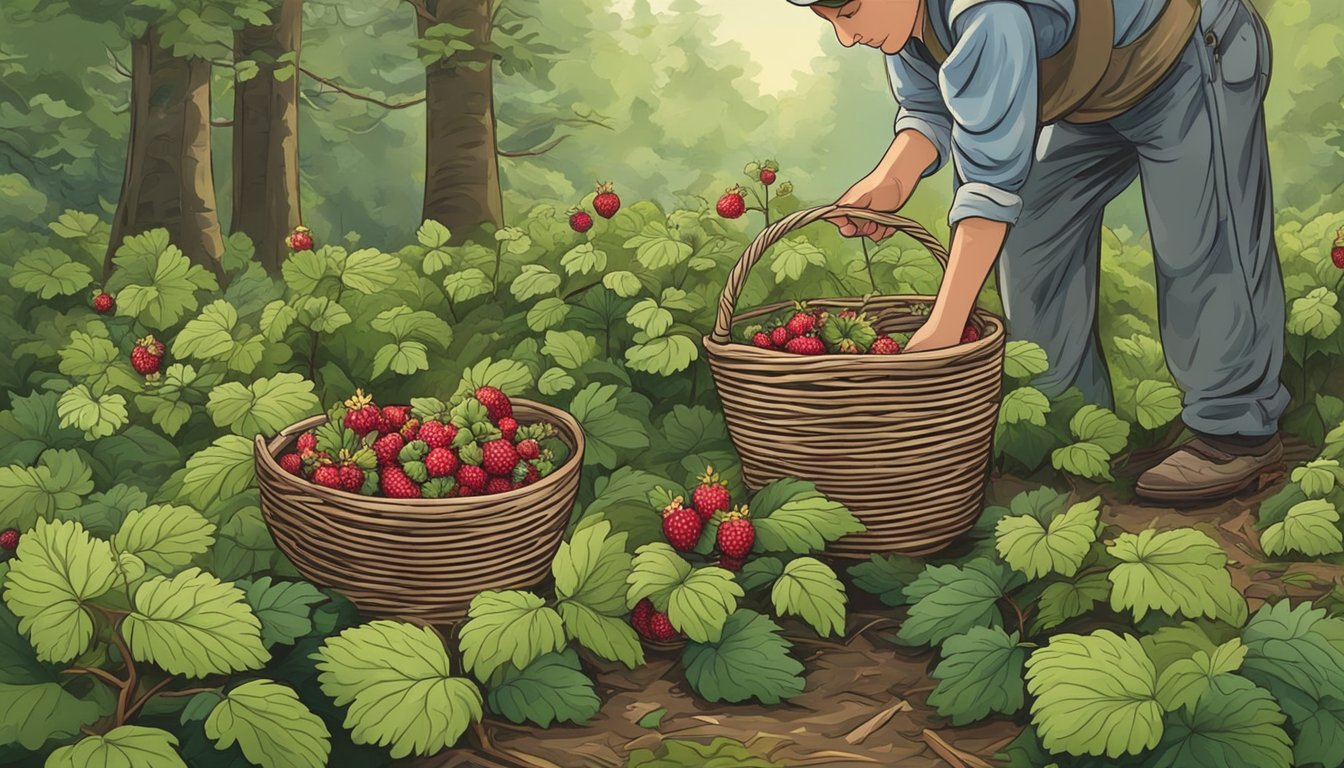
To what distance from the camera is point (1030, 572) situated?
2.05m

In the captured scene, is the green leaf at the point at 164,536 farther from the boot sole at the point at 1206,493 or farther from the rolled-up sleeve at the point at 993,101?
the boot sole at the point at 1206,493

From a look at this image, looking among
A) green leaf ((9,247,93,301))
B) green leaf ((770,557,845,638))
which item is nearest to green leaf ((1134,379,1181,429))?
→ green leaf ((770,557,845,638))

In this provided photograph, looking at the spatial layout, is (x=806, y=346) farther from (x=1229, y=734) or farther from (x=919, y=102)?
(x=1229, y=734)

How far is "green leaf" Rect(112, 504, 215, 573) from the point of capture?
199 centimetres

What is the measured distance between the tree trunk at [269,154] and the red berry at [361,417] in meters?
1.42

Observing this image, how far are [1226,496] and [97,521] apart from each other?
2486mm

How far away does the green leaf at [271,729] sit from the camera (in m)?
1.76

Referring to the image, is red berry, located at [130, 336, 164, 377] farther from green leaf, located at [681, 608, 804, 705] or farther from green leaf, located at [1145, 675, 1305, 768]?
green leaf, located at [1145, 675, 1305, 768]

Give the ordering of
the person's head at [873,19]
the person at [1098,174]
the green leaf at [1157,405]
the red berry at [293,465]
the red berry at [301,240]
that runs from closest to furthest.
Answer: the red berry at [293,465] < the person at [1098,174] < the person's head at [873,19] < the green leaf at [1157,405] < the red berry at [301,240]

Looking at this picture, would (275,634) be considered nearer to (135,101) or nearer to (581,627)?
(581,627)

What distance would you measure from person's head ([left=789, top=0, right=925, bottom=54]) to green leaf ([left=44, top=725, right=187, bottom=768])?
1.82 metres


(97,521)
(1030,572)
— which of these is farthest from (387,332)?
(1030,572)

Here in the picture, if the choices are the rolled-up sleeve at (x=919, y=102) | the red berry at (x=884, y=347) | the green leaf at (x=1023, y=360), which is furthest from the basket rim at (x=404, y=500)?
the rolled-up sleeve at (x=919, y=102)

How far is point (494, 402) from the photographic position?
91.0 inches
